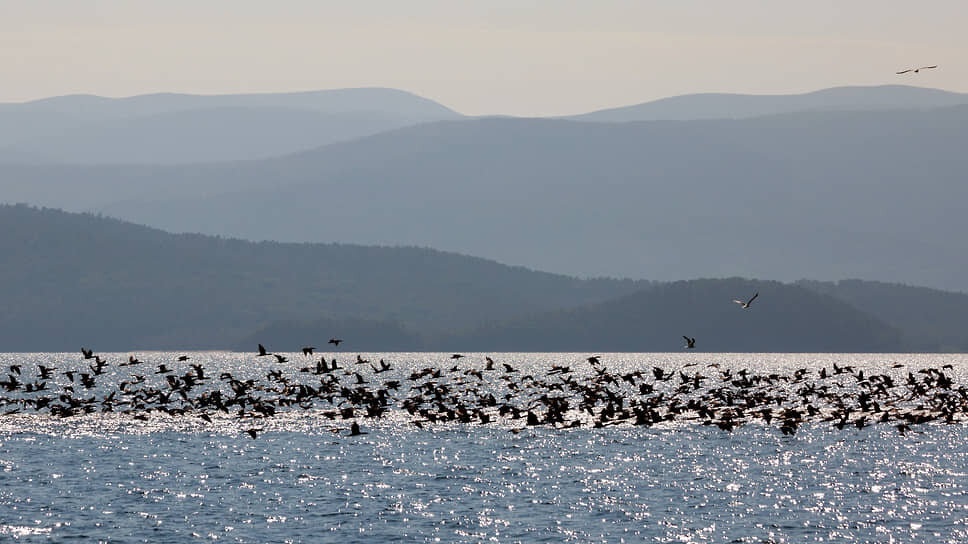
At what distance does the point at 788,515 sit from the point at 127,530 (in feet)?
90.8

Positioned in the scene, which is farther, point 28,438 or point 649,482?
point 28,438

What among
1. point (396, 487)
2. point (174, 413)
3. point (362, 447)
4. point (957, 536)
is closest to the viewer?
point (957, 536)

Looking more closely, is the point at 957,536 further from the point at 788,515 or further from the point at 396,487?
the point at 396,487

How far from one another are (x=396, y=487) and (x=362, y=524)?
41.7 ft

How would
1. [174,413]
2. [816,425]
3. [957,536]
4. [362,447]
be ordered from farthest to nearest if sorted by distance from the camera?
1. [174,413]
2. [816,425]
3. [362,447]
4. [957,536]

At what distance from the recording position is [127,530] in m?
62.8

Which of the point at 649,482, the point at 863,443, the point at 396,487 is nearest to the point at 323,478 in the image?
the point at 396,487

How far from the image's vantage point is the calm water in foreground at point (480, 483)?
63500mm

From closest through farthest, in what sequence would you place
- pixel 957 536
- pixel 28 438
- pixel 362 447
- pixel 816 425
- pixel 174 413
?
pixel 957 536
pixel 362 447
pixel 28 438
pixel 816 425
pixel 174 413

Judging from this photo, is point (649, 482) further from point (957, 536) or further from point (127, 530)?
point (127, 530)

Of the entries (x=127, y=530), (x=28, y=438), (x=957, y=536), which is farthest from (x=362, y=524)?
(x=28, y=438)

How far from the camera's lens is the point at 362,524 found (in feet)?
212

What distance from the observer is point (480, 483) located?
78.9 metres

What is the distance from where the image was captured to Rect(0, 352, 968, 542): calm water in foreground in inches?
2500
